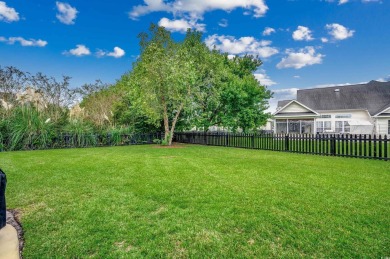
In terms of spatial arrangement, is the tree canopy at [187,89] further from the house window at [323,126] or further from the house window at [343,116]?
the house window at [343,116]

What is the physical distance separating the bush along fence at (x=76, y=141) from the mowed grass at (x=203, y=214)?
7953mm

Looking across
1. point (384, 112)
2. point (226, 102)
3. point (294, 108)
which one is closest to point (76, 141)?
point (226, 102)

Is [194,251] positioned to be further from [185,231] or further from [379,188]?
[379,188]

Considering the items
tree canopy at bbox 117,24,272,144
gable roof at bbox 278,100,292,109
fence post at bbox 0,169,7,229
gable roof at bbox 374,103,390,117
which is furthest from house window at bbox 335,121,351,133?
fence post at bbox 0,169,7,229

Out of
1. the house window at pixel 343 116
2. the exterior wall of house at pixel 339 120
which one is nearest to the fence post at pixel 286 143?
the exterior wall of house at pixel 339 120

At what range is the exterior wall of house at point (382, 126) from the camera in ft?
76.6

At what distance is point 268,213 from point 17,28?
61.7ft

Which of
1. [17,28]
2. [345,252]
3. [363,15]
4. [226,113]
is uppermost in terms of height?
[363,15]

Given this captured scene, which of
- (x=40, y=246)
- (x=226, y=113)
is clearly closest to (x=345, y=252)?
(x=40, y=246)

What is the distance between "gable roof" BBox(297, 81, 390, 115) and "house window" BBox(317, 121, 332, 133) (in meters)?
1.75

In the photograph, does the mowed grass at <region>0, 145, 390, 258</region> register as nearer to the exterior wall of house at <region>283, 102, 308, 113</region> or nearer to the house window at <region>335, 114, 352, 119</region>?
the exterior wall of house at <region>283, 102, 308, 113</region>

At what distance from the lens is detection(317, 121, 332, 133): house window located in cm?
2650

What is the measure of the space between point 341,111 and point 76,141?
90.9 feet

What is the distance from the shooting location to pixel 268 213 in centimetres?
339
